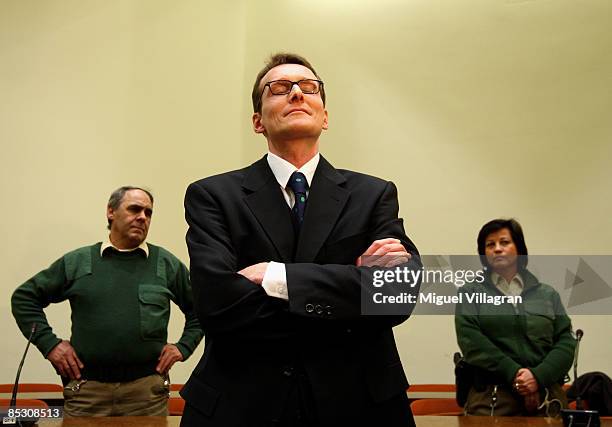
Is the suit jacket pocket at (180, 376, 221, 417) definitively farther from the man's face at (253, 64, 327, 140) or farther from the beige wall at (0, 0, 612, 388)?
the beige wall at (0, 0, 612, 388)

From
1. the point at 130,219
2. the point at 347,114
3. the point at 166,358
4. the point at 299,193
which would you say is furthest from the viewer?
the point at 347,114

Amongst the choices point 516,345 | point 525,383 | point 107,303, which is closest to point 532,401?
point 525,383

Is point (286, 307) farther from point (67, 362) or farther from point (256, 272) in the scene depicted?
point (67, 362)

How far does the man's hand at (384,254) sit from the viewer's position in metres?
1.70

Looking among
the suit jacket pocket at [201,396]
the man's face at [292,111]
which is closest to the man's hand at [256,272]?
the suit jacket pocket at [201,396]

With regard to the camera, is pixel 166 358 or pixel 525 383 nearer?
pixel 525 383

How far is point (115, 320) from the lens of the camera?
3.84m

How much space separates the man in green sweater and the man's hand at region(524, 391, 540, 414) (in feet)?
6.03

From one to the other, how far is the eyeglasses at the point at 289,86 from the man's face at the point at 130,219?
245cm

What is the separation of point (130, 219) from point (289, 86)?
2.51 meters

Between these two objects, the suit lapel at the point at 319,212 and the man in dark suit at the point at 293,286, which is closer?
the man in dark suit at the point at 293,286

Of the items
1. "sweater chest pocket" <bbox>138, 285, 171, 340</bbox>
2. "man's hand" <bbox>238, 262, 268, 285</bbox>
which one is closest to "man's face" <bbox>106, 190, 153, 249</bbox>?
"sweater chest pocket" <bbox>138, 285, 171, 340</bbox>

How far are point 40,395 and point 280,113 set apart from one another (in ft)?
11.1

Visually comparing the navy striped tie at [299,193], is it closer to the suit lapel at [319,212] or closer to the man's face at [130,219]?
the suit lapel at [319,212]
